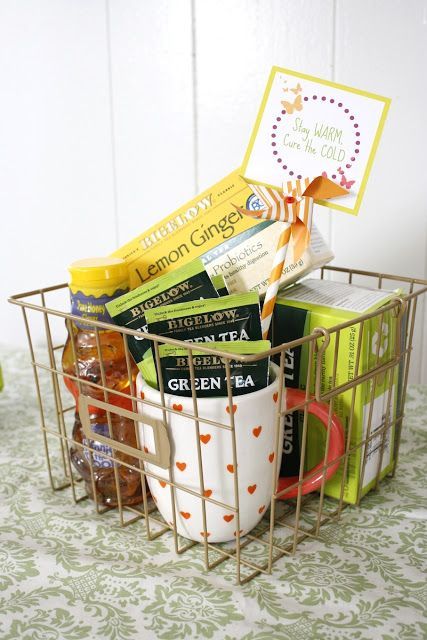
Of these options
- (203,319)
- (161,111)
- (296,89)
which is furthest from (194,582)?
(161,111)

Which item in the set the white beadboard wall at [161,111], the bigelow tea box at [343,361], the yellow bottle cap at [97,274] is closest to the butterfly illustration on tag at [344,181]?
→ the bigelow tea box at [343,361]

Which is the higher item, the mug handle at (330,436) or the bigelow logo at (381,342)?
the bigelow logo at (381,342)

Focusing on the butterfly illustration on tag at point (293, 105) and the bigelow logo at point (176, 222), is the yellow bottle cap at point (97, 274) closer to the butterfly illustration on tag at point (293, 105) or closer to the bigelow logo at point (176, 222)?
the bigelow logo at point (176, 222)

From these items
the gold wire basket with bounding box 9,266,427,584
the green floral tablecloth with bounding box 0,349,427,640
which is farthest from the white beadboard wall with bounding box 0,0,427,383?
the green floral tablecloth with bounding box 0,349,427,640

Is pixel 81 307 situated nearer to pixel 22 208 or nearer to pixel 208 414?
pixel 208 414

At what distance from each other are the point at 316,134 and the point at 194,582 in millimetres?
395

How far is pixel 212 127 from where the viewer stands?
1.04 m

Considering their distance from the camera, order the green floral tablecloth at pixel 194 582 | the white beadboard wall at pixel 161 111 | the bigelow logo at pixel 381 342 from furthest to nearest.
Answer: the white beadboard wall at pixel 161 111 → the bigelow logo at pixel 381 342 → the green floral tablecloth at pixel 194 582

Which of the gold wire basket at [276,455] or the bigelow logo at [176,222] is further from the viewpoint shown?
the bigelow logo at [176,222]

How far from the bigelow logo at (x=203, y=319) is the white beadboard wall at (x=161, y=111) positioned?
469mm

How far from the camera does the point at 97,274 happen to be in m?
0.61

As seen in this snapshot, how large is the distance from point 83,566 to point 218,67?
73 cm

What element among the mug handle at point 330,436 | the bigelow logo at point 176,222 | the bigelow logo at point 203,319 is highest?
the bigelow logo at point 176,222

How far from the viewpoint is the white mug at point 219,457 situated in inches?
21.2
